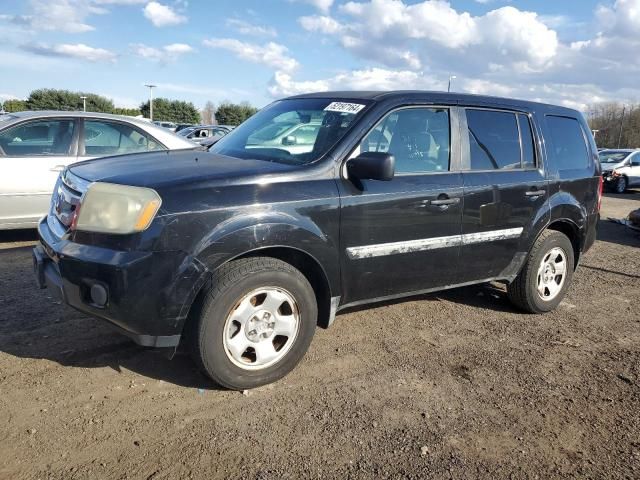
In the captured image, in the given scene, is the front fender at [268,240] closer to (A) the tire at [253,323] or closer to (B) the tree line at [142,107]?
(A) the tire at [253,323]

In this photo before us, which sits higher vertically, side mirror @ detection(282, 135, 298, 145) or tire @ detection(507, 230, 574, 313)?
side mirror @ detection(282, 135, 298, 145)

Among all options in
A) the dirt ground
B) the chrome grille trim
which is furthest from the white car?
the chrome grille trim

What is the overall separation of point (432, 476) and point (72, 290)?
216 cm

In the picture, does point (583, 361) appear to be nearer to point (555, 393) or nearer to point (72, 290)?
point (555, 393)

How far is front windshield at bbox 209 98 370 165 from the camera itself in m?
3.63

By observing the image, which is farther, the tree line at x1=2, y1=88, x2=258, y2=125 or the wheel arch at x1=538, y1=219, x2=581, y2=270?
the tree line at x1=2, y1=88, x2=258, y2=125

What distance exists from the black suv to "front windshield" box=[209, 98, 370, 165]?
16 millimetres

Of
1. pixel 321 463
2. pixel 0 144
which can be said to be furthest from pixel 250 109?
pixel 321 463

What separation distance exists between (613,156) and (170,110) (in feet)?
182

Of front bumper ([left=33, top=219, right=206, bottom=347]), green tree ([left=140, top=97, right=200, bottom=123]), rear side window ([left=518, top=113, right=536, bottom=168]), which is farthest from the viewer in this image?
green tree ([left=140, top=97, right=200, bottom=123])

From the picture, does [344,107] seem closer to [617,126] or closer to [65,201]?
[65,201]

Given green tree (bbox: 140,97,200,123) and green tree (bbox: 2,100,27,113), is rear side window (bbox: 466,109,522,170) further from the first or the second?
green tree (bbox: 140,97,200,123)

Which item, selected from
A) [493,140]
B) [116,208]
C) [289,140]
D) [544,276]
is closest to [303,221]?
[289,140]

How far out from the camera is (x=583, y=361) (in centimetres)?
400
